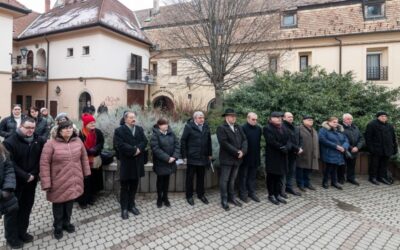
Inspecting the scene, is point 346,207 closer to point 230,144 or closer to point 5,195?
point 230,144

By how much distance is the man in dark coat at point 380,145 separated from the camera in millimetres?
7492

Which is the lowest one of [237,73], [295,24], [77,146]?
[77,146]

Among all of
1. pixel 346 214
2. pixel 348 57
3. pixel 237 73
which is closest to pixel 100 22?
→ pixel 237 73

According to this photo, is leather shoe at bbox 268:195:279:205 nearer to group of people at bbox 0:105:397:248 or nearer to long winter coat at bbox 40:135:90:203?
group of people at bbox 0:105:397:248

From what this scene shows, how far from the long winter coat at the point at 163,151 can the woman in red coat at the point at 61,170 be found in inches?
55.4

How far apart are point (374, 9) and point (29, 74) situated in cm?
2467

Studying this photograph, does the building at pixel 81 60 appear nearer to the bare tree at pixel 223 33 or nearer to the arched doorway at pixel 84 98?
the arched doorway at pixel 84 98

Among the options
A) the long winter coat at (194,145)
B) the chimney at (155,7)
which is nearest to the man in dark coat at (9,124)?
the long winter coat at (194,145)

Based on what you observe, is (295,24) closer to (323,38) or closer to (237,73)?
(323,38)

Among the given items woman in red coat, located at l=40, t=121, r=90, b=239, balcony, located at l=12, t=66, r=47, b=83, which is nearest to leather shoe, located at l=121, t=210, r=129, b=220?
woman in red coat, located at l=40, t=121, r=90, b=239

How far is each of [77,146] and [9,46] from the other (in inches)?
569

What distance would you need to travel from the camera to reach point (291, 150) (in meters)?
6.27

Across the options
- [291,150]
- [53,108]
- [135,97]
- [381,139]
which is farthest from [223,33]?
[53,108]

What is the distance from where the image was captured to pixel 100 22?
18922 millimetres
